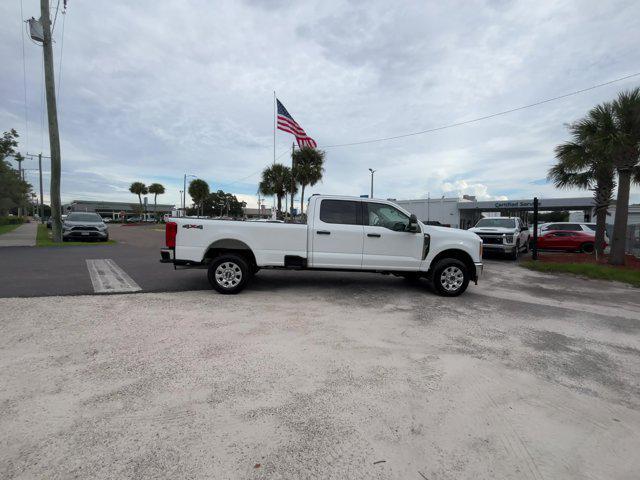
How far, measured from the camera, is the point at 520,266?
12.3 meters

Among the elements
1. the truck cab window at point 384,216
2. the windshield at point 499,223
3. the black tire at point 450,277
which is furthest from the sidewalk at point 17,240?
the windshield at point 499,223

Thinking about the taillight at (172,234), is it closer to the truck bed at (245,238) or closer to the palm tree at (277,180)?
the truck bed at (245,238)

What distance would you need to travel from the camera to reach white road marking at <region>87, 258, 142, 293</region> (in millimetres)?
6707

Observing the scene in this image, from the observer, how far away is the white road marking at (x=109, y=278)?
6.71 m

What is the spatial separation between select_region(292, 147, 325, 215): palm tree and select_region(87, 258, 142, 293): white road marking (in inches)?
935

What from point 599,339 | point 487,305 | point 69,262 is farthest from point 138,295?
point 599,339

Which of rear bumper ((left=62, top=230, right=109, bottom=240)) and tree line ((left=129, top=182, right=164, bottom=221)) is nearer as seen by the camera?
rear bumper ((left=62, top=230, right=109, bottom=240))

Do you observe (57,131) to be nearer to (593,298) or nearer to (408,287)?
(408,287)

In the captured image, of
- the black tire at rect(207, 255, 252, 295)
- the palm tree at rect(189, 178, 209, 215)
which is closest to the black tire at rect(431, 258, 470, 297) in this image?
the black tire at rect(207, 255, 252, 295)

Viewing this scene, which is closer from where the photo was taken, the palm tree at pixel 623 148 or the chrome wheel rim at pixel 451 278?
the chrome wheel rim at pixel 451 278

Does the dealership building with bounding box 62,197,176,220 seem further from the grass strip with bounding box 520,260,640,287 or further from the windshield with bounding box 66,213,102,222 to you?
the grass strip with bounding box 520,260,640,287

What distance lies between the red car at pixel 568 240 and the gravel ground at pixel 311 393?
42.4ft

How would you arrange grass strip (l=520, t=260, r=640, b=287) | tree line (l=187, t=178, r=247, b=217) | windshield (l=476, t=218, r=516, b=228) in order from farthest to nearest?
tree line (l=187, t=178, r=247, b=217) → windshield (l=476, t=218, r=516, b=228) → grass strip (l=520, t=260, r=640, b=287)

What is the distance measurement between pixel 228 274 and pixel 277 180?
1368 inches
